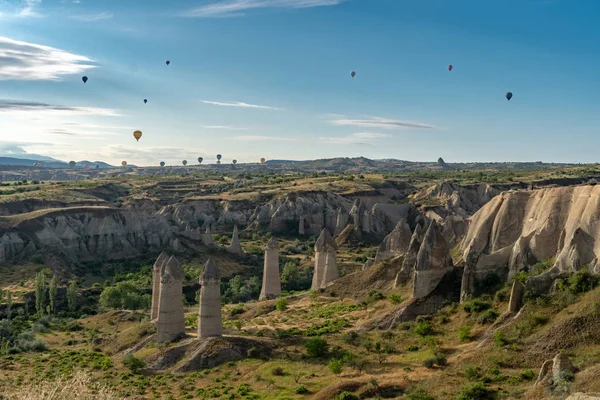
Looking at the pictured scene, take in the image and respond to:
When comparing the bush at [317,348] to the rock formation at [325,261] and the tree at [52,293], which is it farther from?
the tree at [52,293]

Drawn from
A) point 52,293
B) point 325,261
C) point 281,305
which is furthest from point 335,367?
point 52,293

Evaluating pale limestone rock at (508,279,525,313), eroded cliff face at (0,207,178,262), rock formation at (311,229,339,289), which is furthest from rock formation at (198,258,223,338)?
eroded cliff face at (0,207,178,262)

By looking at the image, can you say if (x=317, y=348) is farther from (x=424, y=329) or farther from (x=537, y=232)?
(x=537, y=232)

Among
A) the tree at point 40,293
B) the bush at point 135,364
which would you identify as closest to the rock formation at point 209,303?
the bush at point 135,364

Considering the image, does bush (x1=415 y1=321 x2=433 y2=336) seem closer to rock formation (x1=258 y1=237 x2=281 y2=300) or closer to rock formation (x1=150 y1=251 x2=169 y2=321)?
rock formation (x1=150 y1=251 x2=169 y2=321)

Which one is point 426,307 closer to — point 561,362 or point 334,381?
point 334,381

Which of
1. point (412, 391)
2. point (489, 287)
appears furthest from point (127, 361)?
point (489, 287)
